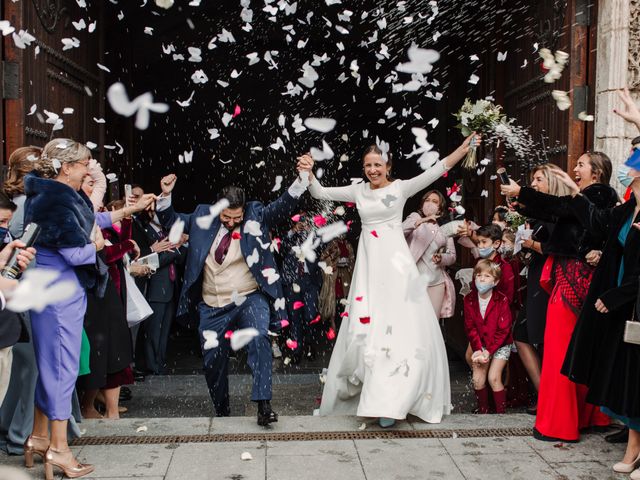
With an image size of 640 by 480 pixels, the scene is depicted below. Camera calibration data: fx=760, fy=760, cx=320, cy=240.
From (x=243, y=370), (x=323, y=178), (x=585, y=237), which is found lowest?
(x=243, y=370)

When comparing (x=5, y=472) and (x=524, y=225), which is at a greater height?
(x=524, y=225)

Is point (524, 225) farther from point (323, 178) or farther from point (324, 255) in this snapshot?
point (323, 178)

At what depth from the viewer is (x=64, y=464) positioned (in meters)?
4.18

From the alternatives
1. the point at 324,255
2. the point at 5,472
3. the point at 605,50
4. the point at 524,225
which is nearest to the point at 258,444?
the point at 5,472

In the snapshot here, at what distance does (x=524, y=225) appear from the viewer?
6.27 metres

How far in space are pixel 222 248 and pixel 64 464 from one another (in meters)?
2.00

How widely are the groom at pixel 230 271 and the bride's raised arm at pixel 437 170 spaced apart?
29.4 inches

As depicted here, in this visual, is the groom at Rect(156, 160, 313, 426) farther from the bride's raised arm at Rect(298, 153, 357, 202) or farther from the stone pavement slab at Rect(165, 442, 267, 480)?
the stone pavement slab at Rect(165, 442, 267, 480)

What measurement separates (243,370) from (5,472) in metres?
4.09

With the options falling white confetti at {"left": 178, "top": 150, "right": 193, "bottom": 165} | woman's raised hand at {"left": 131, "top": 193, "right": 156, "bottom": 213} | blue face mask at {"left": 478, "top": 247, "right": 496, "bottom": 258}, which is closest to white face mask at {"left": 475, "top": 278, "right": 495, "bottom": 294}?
blue face mask at {"left": 478, "top": 247, "right": 496, "bottom": 258}

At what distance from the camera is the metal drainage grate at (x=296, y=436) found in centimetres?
484

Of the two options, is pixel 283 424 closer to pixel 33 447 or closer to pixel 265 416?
pixel 265 416

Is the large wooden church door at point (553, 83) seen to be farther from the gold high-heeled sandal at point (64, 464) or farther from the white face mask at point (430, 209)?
the gold high-heeled sandal at point (64, 464)

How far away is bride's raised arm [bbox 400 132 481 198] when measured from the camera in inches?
210
